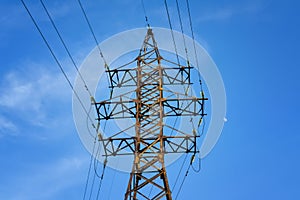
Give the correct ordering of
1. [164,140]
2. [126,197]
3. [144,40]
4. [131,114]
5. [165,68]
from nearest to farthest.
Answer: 1. [126,197]
2. [164,140]
3. [131,114]
4. [165,68]
5. [144,40]

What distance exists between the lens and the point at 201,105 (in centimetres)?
1639

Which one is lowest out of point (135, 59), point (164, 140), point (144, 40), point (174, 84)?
point (164, 140)

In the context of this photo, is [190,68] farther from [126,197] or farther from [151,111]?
[126,197]

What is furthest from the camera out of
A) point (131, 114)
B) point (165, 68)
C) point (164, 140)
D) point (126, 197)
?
point (165, 68)

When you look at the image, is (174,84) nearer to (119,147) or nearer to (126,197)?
(119,147)

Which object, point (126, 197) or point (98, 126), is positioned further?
point (98, 126)

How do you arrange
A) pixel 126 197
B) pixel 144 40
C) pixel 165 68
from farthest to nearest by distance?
pixel 144 40 → pixel 165 68 → pixel 126 197

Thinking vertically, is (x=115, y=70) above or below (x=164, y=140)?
above

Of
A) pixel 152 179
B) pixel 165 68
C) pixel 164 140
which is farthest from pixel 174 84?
pixel 152 179

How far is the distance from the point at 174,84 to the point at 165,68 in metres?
0.80

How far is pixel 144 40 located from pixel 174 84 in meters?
2.88

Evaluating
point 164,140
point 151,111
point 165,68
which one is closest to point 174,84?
point 165,68

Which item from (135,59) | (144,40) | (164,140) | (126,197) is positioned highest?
(144,40)

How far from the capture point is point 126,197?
46.3ft
